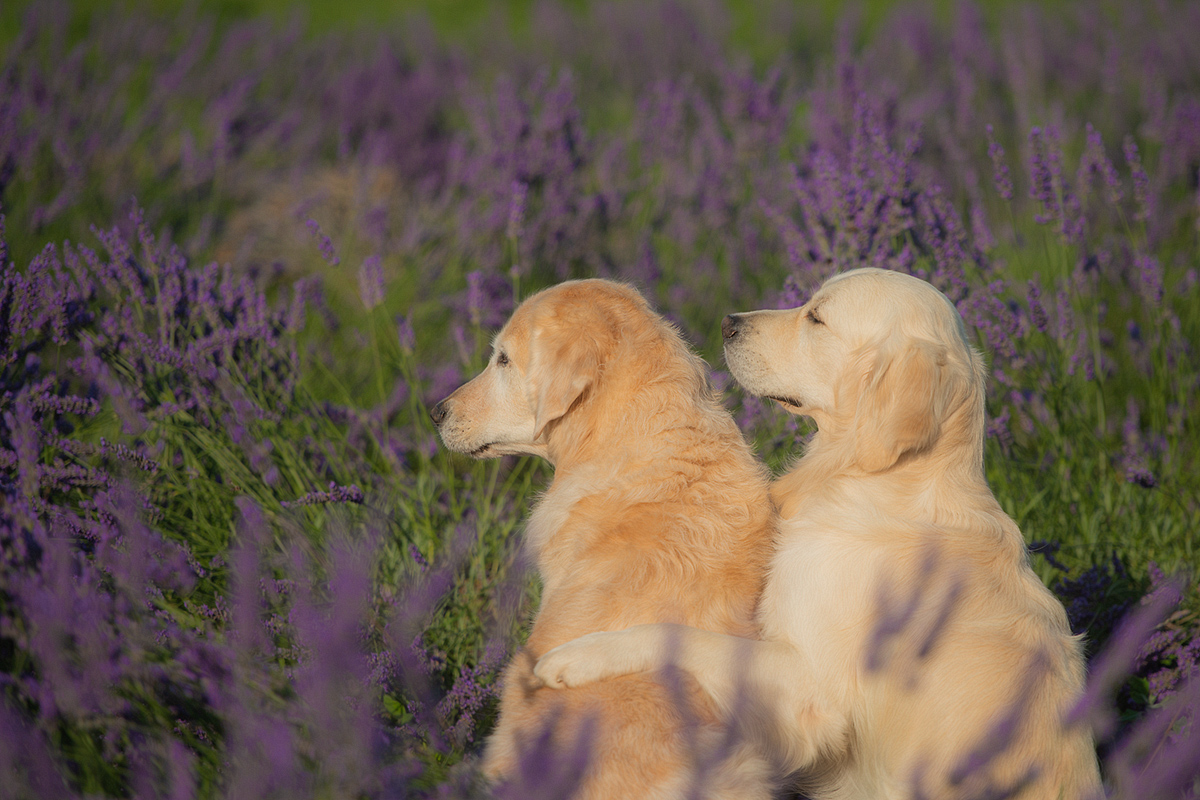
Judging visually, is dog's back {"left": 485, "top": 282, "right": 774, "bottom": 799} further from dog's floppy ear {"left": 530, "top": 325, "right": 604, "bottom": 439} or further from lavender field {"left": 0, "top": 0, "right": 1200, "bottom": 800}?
lavender field {"left": 0, "top": 0, "right": 1200, "bottom": 800}

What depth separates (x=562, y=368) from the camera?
2420 millimetres

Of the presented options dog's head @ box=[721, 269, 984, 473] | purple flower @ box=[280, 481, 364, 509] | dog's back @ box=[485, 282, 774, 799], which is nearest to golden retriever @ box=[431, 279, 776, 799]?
dog's back @ box=[485, 282, 774, 799]

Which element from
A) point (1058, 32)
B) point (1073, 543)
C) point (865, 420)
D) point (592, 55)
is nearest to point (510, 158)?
point (865, 420)

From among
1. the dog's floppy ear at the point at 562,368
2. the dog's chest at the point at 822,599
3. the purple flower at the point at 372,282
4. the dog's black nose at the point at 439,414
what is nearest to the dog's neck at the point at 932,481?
the dog's chest at the point at 822,599

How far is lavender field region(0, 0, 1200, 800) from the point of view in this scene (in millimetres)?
1680

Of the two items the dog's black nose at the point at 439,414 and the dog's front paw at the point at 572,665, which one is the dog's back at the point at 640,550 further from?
the dog's black nose at the point at 439,414

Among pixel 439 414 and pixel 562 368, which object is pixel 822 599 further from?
pixel 439 414

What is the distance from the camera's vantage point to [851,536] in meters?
2.20

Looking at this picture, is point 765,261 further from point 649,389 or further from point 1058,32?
point 1058,32

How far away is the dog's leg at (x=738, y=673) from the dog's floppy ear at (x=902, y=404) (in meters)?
0.57

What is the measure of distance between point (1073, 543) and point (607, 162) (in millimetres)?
2888

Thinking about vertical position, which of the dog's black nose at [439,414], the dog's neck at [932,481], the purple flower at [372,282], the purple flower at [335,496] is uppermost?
the purple flower at [372,282]

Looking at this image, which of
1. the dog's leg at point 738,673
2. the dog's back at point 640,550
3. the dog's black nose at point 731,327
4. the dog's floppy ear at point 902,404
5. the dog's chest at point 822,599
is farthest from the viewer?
the dog's black nose at point 731,327

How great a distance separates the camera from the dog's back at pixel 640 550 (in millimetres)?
1804
